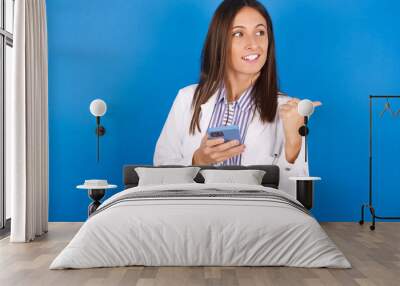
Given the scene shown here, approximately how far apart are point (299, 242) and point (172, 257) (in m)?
1.00

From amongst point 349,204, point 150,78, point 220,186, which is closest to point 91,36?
point 150,78

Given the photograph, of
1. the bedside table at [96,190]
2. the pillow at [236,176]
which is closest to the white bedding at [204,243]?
the pillow at [236,176]

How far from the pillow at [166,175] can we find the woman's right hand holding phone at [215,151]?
0.42m

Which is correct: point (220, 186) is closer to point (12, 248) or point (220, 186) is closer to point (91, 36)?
point (12, 248)

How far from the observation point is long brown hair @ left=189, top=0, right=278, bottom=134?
7070 mm

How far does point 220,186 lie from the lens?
18.0ft

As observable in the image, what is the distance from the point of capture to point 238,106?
7.03m

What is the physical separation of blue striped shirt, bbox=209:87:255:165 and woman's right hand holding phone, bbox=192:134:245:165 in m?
0.06

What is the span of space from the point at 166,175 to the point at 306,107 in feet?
6.37

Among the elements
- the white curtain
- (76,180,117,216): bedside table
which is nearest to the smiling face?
(76,180,117,216): bedside table

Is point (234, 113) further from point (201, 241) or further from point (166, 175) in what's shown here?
point (201, 241)

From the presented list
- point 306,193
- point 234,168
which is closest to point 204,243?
point 234,168

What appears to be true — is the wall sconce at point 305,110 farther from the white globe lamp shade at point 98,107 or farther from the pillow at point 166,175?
the white globe lamp shade at point 98,107

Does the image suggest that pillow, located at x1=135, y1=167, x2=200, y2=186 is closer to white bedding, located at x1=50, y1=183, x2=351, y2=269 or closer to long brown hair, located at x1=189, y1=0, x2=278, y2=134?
long brown hair, located at x1=189, y1=0, x2=278, y2=134
